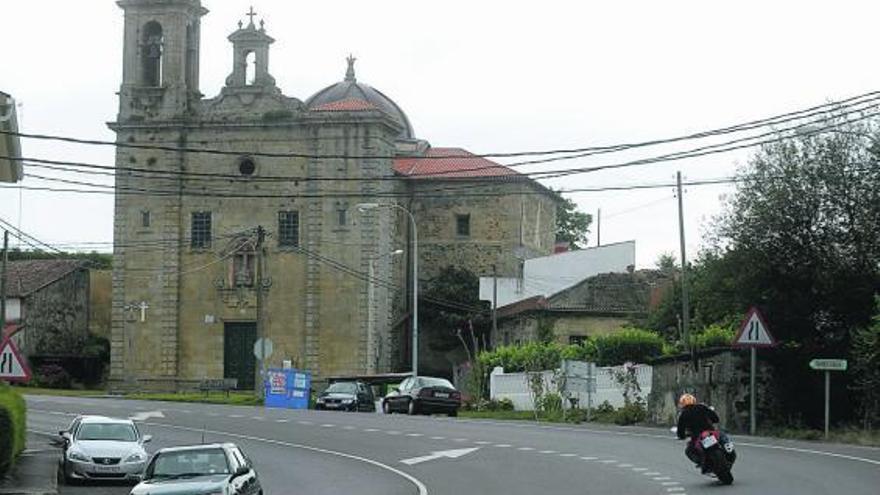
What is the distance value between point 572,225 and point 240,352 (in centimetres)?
4860

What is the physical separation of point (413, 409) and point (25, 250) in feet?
238

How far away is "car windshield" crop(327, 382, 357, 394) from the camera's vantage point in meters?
58.6

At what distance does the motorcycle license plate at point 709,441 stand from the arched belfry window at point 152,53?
6617 centimetres

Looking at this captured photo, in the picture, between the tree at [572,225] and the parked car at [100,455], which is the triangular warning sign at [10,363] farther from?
the tree at [572,225]

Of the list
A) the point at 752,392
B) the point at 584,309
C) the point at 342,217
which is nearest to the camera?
the point at 752,392

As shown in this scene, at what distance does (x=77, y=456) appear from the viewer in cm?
3203

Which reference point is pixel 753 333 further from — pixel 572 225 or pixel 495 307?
pixel 572 225

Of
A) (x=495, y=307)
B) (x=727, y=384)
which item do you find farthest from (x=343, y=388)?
(x=495, y=307)

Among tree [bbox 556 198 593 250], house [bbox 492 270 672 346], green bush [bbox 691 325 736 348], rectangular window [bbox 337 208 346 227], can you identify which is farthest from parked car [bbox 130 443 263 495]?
tree [bbox 556 198 593 250]

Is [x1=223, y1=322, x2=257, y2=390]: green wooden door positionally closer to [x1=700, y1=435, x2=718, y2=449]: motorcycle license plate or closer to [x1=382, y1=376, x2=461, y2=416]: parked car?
[x1=382, y1=376, x2=461, y2=416]: parked car

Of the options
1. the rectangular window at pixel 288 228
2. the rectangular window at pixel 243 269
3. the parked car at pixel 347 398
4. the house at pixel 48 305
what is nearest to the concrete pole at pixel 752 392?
the parked car at pixel 347 398

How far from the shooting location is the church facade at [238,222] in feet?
277

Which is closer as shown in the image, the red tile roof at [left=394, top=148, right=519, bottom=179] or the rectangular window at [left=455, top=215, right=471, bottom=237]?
the red tile roof at [left=394, top=148, right=519, bottom=179]

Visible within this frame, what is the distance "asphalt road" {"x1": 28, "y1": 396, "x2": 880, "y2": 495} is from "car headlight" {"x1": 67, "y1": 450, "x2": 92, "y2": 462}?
0.55 m
